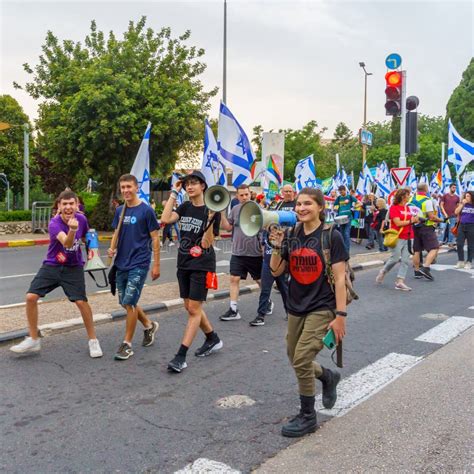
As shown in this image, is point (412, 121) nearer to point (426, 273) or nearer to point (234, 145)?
point (426, 273)

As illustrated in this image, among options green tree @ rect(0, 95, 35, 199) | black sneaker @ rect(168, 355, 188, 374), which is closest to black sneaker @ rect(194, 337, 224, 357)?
black sneaker @ rect(168, 355, 188, 374)

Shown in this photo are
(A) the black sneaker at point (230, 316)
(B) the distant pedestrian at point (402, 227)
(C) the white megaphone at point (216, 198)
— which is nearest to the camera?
(C) the white megaphone at point (216, 198)

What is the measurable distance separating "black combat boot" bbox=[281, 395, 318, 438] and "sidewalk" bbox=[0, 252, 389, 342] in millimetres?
3316

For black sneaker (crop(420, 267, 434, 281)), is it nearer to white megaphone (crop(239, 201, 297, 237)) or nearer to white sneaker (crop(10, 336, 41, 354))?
white megaphone (crop(239, 201, 297, 237))

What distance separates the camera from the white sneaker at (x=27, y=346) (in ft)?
17.9

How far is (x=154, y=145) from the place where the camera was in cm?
2120

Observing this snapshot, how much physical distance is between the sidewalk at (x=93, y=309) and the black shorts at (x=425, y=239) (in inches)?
148

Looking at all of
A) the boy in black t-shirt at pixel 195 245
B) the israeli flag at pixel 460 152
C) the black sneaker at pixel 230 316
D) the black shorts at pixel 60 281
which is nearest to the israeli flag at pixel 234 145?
the black sneaker at pixel 230 316

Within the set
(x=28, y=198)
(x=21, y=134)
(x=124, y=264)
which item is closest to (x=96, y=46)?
(x=28, y=198)

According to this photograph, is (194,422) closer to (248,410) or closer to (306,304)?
(248,410)

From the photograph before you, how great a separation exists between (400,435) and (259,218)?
171 cm

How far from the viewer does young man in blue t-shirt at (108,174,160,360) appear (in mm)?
5449

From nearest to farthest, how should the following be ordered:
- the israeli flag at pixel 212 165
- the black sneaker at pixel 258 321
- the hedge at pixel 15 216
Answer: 1. the black sneaker at pixel 258 321
2. the israeli flag at pixel 212 165
3. the hedge at pixel 15 216

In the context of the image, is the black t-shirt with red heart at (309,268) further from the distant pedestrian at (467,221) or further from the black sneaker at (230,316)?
the distant pedestrian at (467,221)
